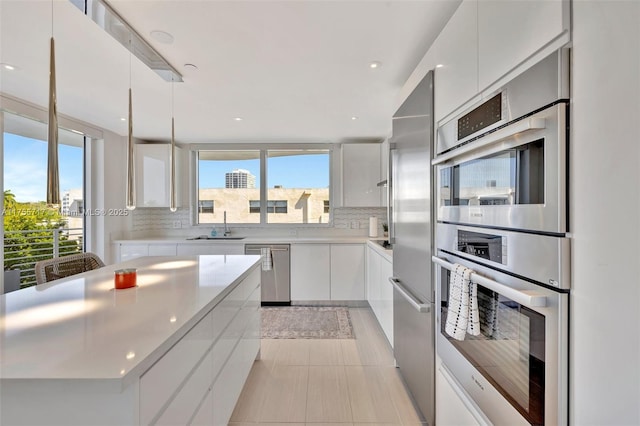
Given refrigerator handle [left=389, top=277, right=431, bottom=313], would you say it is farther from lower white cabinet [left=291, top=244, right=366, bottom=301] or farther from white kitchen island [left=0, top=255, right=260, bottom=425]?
lower white cabinet [left=291, top=244, right=366, bottom=301]

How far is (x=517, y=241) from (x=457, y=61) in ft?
2.87

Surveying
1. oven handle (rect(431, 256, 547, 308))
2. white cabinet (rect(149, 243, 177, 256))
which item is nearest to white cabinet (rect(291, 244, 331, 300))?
white cabinet (rect(149, 243, 177, 256))

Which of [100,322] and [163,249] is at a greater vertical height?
[100,322]

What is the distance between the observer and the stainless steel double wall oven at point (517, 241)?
818 mm

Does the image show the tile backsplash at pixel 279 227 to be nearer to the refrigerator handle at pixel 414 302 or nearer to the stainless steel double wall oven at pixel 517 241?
the refrigerator handle at pixel 414 302

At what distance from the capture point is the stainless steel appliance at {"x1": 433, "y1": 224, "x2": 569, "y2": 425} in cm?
83

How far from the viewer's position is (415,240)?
1.84 meters

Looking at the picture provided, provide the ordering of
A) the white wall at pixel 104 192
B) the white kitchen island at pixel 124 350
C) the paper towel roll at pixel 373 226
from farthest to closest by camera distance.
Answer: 1. the paper towel roll at pixel 373 226
2. the white wall at pixel 104 192
3. the white kitchen island at pixel 124 350

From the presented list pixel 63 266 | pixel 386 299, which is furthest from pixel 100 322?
pixel 386 299

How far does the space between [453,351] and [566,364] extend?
25.0 inches

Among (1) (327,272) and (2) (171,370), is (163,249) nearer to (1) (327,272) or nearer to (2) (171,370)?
(1) (327,272)

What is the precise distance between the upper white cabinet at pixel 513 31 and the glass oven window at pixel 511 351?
794 millimetres

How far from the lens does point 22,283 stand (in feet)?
9.59

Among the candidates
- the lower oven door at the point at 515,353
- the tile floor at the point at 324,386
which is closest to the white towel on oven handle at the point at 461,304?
the lower oven door at the point at 515,353
